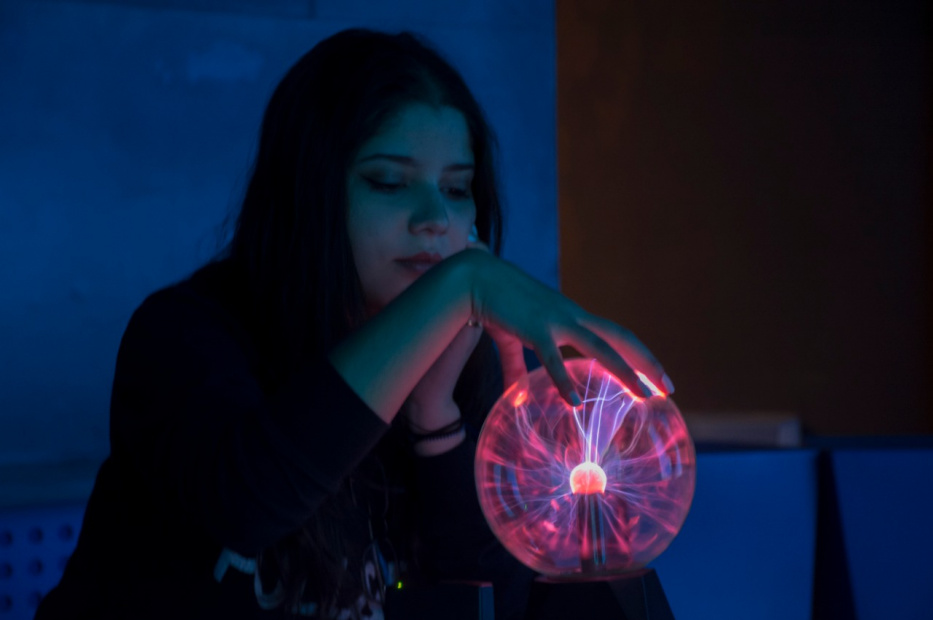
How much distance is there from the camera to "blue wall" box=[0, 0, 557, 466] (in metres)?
2.01

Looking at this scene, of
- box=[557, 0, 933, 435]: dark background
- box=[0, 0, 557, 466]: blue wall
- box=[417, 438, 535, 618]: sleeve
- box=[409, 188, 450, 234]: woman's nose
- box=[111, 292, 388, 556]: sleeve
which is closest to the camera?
box=[111, 292, 388, 556]: sleeve

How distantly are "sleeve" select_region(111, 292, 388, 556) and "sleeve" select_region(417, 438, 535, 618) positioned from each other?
14.7 inches

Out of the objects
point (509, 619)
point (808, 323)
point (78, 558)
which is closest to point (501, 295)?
point (509, 619)

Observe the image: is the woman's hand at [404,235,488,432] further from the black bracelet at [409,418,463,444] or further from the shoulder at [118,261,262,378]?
the shoulder at [118,261,262,378]

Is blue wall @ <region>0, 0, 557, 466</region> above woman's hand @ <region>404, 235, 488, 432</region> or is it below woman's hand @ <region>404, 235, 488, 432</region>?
above

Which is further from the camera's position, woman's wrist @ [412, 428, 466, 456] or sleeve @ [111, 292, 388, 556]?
woman's wrist @ [412, 428, 466, 456]

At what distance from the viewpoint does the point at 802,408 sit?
278 cm

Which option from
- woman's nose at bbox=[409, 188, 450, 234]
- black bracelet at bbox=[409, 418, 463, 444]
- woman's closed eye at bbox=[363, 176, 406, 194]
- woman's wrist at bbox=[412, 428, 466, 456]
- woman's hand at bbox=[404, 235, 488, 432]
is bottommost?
woman's wrist at bbox=[412, 428, 466, 456]

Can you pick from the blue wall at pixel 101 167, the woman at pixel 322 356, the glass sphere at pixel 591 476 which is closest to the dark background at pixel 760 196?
the blue wall at pixel 101 167

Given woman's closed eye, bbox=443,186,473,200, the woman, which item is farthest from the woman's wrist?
woman's closed eye, bbox=443,186,473,200

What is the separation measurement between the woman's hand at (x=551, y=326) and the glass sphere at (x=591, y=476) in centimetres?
5

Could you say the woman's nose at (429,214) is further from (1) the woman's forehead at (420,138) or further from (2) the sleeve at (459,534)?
(2) the sleeve at (459,534)

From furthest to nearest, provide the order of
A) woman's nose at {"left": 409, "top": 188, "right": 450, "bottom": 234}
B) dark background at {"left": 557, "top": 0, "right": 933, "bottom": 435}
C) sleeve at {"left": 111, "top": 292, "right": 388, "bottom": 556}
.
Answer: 1. dark background at {"left": 557, "top": 0, "right": 933, "bottom": 435}
2. woman's nose at {"left": 409, "top": 188, "right": 450, "bottom": 234}
3. sleeve at {"left": 111, "top": 292, "right": 388, "bottom": 556}

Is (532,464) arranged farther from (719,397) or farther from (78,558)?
(719,397)
